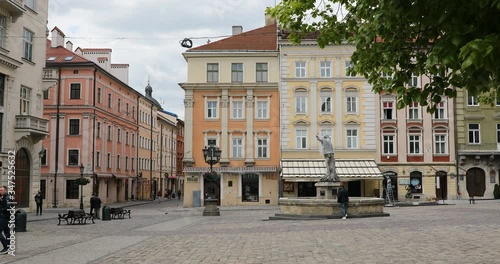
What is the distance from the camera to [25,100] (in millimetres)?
35812

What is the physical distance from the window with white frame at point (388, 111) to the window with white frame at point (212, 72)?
47.9 ft

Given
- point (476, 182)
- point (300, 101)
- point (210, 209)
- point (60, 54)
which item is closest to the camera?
point (210, 209)

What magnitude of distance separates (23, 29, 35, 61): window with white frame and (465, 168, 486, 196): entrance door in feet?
118

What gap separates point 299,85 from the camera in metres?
46.8

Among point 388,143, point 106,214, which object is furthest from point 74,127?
point 388,143

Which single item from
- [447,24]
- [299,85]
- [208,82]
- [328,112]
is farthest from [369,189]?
[447,24]

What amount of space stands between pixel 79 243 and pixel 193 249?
14.8 ft

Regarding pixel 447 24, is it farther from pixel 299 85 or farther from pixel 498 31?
pixel 299 85

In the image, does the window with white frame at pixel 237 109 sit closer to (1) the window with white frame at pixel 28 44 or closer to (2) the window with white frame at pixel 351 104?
(2) the window with white frame at pixel 351 104

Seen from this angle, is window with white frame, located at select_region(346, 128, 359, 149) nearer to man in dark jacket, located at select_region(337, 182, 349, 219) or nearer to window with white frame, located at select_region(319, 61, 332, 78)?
window with white frame, located at select_region(319, 61, 332, 78)

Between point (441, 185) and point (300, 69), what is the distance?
15.6 meters

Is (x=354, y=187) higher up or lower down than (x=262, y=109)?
lower down

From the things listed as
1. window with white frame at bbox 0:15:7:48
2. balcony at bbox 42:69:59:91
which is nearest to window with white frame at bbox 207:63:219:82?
balcony at bbox 42:69:59:91

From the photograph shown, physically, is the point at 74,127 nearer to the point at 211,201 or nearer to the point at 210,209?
the point at 211,201
